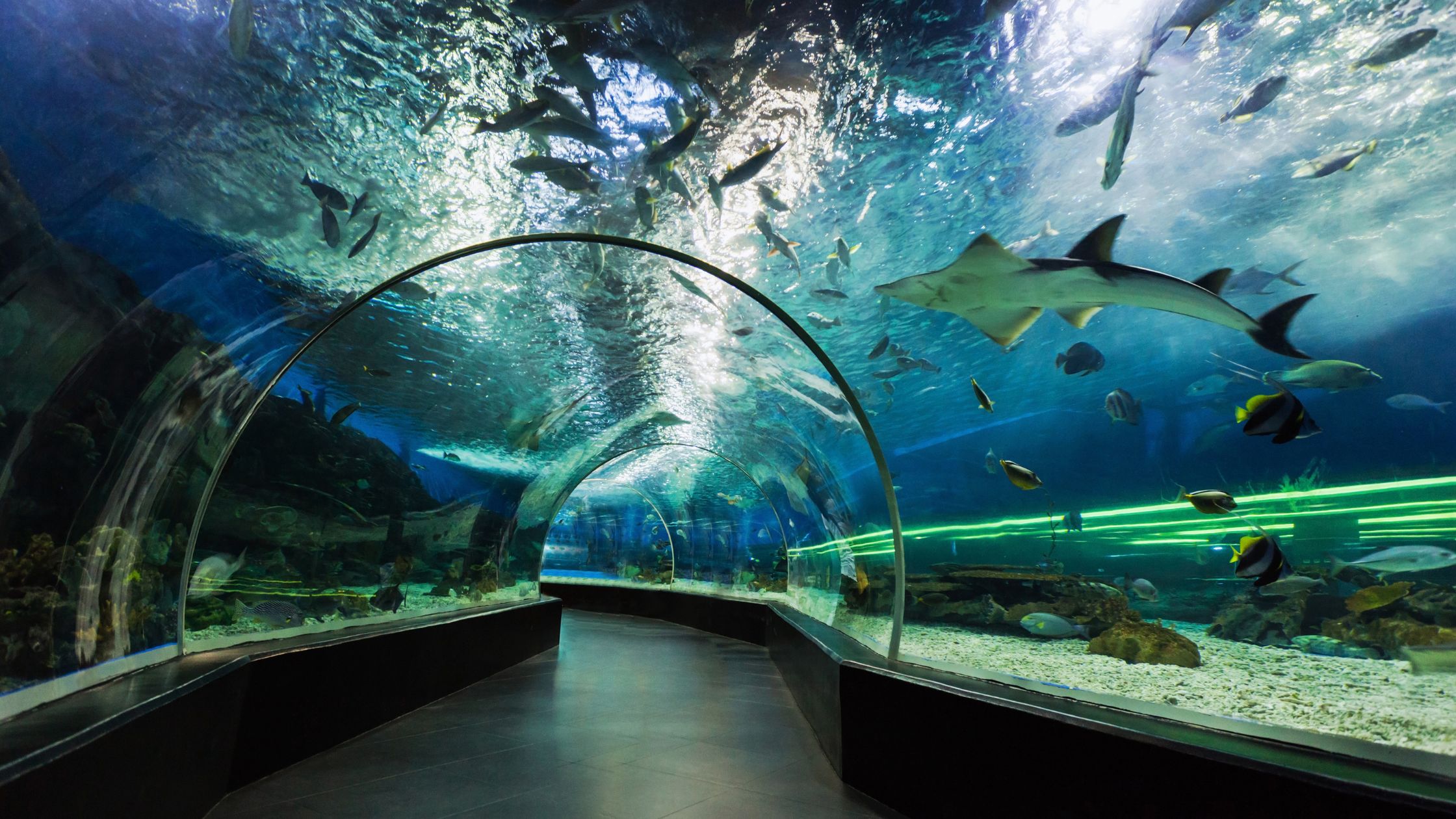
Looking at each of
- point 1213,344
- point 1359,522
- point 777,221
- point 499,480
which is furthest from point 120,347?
point 1359,522

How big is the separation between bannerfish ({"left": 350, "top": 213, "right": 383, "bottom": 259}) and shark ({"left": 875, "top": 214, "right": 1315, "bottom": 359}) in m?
3.25

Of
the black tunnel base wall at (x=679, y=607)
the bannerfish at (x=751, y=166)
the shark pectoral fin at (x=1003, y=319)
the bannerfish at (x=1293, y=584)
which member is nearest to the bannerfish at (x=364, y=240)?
the bannerfish at (x=751, y=166)

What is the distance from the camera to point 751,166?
12.5ft

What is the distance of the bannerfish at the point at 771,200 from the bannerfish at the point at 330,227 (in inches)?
106

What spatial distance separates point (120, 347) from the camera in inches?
114

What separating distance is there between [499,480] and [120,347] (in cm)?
645

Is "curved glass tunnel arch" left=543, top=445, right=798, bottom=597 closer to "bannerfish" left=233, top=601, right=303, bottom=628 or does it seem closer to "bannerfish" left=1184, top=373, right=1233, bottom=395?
"bannerfish" left=233, top=601, right=303, bottom=628

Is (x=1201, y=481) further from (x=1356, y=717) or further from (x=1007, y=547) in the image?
(x=1356, y=717)

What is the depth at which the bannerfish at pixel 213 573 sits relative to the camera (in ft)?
13.9

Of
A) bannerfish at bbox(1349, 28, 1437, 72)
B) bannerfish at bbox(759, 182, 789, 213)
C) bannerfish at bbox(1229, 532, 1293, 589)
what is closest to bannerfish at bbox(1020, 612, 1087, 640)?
bannerfish at bbox(1229, 532, 1293, 589)

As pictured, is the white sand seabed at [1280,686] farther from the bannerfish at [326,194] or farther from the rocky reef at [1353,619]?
the bannerfish at [326,194]

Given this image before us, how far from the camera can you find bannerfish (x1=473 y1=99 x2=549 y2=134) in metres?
3.43

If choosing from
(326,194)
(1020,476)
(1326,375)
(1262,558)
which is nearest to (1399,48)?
(1326,375)

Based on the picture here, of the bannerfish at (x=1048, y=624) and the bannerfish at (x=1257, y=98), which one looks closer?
the bannerfish at (x=1257, y=98)
